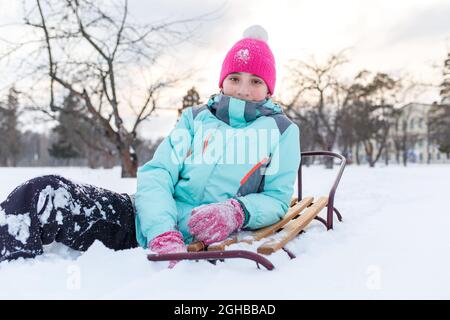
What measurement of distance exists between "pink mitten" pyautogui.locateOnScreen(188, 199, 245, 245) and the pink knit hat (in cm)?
101

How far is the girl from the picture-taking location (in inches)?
78.5

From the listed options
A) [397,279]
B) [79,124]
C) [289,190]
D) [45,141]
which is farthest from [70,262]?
[45,141]

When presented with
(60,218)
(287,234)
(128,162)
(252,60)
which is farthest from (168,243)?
(128,162)

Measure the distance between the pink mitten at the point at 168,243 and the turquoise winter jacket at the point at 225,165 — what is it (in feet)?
0.61

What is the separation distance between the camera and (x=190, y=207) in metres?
2.42

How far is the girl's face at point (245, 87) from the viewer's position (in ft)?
Answer: 8.69

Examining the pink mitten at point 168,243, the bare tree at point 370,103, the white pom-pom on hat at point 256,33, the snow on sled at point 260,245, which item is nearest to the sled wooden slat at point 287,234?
the snow on sled at point 260,245

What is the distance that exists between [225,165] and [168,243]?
616 mm

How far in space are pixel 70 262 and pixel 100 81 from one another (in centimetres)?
889

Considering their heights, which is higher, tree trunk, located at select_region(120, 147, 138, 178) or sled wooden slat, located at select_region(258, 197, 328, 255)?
tree trunk, located at select_region(120, 147, 138, 178)

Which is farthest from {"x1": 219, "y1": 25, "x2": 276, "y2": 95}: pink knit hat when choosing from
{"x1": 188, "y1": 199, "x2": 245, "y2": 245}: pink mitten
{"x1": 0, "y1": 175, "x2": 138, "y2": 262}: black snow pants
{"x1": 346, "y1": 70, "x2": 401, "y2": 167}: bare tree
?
{"x1": 346, "y1": 70, "x2": 401, "y2": 167}: bare tree

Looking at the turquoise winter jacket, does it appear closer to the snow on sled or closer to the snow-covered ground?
the snow on sled

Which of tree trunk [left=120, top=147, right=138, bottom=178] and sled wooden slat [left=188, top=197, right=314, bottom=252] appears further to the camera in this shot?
tree trunk [left=120, top=147, right=138, bottom=178]
